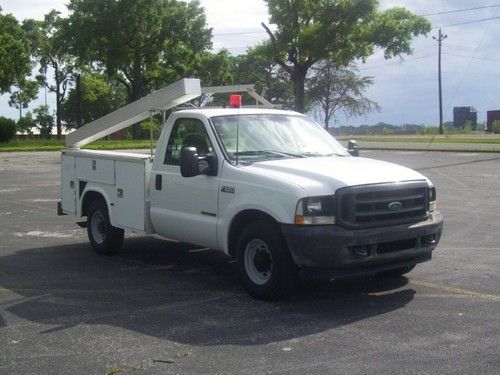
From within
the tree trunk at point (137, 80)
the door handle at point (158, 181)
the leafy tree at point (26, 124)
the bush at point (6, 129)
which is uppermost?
the tree trunk at point (137, 80)

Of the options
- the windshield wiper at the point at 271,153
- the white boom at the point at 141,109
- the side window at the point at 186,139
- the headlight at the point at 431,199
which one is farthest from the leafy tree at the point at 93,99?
the headlight at the point at 431,199

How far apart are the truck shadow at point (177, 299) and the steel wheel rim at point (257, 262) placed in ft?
0.85

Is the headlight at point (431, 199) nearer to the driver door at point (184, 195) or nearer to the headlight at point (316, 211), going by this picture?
the headlight at point (316, 211)

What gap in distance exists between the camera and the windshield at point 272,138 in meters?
8.22

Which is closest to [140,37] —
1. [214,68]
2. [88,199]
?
[214,68]

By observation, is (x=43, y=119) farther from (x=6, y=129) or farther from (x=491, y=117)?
(x=491, y=117)

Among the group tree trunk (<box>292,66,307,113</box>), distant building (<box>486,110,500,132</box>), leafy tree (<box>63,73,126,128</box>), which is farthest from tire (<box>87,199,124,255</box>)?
distant building (<box>486,110,500,132</box>)

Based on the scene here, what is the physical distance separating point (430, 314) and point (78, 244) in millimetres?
5901

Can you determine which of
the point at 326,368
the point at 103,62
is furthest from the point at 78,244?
the point at 103,62

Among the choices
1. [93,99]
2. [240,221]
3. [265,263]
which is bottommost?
[265,263]

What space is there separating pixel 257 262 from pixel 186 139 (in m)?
1.89

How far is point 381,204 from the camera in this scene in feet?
23.7

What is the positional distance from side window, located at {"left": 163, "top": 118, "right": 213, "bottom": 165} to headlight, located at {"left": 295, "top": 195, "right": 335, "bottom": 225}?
5.61ft

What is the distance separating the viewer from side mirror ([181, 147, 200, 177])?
788 cm
